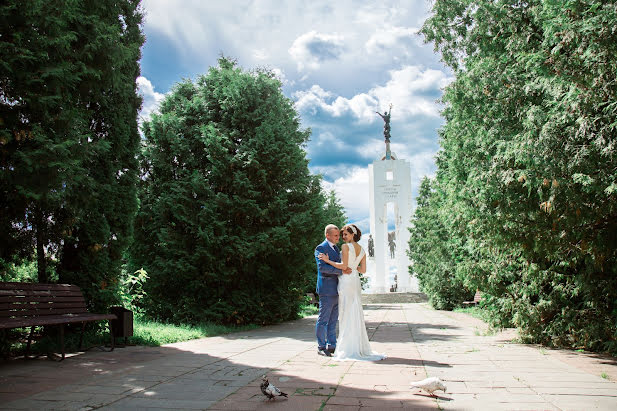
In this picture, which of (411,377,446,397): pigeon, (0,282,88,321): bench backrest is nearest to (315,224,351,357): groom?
(411,377,446,397): pigeon

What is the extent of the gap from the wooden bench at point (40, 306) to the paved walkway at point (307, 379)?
0.54 metres

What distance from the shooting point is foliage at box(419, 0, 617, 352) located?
191 inches

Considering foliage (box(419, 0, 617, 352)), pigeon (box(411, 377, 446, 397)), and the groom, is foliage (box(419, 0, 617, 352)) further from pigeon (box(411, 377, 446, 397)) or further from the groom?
pigeon (box(411, 377, 446, 397))

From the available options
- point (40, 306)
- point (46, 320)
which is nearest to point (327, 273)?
point (46, 320)

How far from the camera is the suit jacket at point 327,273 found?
21.9 feet

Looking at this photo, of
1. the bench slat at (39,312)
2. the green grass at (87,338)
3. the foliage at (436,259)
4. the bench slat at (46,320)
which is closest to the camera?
the bench slat at (46,320)

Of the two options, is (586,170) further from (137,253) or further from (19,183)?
(137,253)

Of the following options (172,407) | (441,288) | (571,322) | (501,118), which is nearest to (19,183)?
(172,407)

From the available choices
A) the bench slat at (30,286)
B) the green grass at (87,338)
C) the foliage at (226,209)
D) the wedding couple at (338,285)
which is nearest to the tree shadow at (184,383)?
the wedding couple at (338,285)

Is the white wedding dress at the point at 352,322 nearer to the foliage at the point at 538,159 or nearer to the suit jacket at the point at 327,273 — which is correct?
the suit jacket at the point at 327,273

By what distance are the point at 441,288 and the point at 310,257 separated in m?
10.1

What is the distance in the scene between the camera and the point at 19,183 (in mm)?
5391

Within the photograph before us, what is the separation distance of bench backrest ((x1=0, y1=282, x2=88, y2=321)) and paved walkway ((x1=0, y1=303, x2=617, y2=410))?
0.64 meters

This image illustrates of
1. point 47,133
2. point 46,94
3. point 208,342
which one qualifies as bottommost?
point 208,342
